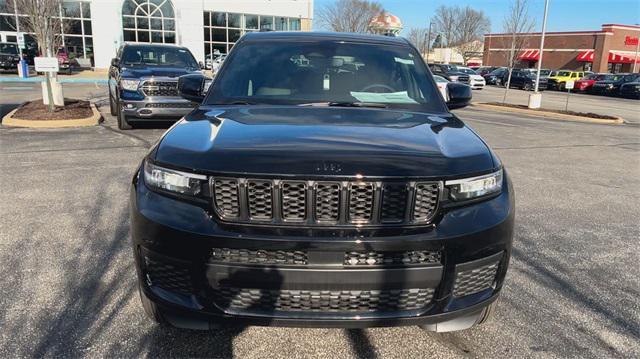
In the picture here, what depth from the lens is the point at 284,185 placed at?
2.28m

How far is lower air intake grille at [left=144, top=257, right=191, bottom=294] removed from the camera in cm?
231

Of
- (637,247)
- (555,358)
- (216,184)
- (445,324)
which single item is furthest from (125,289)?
(637,247)

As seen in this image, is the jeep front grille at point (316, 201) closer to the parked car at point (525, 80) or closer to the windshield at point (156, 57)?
the windshield at point (156, 57)

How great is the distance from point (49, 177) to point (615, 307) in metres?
6.25

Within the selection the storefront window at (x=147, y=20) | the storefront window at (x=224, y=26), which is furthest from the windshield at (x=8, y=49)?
the storefront window at (x=224, y=26)

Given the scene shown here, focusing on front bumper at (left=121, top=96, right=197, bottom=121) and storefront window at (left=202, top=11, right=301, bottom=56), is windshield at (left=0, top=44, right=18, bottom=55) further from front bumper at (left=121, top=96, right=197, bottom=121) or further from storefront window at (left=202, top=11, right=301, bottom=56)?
front bumper at (left=121, top=96, right=197, bottom=121)

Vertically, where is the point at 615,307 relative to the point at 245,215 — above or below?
below

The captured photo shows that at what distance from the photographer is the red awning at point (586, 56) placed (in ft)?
182

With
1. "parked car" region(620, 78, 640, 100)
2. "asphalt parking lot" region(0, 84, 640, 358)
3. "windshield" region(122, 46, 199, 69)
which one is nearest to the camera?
A: "asphalt parking lot" region(0, 84, 640, 358)

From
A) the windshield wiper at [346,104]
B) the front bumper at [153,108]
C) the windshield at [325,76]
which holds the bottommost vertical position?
the front bumper at [153,108]

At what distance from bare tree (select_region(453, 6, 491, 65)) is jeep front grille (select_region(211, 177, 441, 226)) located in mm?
83868

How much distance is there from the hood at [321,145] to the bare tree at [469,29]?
83230 mm

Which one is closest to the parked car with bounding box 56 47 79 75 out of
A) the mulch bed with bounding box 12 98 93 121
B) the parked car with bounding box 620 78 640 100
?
the mulch bed with bounding box 12 98 93 121

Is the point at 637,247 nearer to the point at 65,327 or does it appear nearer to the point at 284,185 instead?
the point at 284,185
